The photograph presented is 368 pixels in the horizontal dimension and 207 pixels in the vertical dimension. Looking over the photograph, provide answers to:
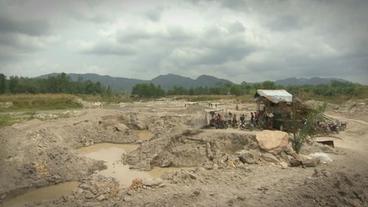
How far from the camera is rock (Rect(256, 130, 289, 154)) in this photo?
27156 millimetres

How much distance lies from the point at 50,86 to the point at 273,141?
370 feet

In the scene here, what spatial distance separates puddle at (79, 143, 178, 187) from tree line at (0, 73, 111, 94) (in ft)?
263

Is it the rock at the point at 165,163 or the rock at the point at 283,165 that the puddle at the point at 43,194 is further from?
the rock at the point at 283,165

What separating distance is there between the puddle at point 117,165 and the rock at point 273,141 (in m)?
6.02

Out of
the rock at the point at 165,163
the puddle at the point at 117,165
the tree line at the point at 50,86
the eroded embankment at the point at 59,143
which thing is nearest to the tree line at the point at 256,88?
the tree line at the point at 50,86

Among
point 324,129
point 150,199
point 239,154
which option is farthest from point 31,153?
point 324,129

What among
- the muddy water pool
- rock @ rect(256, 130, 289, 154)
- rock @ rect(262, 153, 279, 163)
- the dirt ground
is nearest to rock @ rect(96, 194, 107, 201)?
the dirt ground

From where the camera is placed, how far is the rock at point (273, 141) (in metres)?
27.2

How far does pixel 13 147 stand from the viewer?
29297 mm

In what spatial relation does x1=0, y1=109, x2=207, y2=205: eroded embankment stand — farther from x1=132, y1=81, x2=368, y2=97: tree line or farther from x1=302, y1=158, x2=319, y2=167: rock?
x1=132, y1=81, x2=368, y2=97: tree line

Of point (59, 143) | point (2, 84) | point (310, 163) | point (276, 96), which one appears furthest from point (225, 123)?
point (2, 84)

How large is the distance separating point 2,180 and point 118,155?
10.7 meters

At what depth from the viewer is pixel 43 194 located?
76.4 ft

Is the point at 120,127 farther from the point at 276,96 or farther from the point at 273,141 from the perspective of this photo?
the point at 273,141
